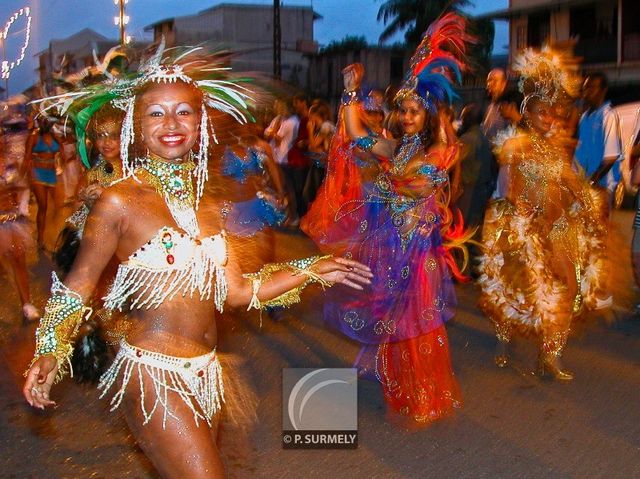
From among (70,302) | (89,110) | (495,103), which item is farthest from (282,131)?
(70,302)

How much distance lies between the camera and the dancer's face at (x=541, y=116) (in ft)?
19.4

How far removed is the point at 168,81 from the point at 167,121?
16 cm

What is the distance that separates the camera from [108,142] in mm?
5188

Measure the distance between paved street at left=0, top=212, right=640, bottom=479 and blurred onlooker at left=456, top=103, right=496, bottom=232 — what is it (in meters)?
3.00

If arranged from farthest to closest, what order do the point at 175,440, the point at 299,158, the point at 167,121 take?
the point at 299,158 → the point at 167,121 → the point at 175,440

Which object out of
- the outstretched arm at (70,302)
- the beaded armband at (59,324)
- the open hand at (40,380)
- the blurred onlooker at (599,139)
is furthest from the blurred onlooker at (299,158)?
the open hand at (40,380)

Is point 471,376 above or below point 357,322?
below

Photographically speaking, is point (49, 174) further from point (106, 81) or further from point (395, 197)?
point (106, 81)

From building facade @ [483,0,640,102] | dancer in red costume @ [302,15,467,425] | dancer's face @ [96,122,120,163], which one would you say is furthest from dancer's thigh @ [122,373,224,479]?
building facade @ [483,0,640,102]

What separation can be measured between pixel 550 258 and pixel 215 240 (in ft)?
11.5

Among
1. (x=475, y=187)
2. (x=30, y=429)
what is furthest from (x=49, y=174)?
(x=30, y=429)

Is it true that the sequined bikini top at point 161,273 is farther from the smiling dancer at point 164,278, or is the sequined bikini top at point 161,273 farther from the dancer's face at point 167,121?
the dancer's face at point 167,121

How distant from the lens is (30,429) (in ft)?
17.3

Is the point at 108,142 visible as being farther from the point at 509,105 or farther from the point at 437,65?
the point at 509,105
